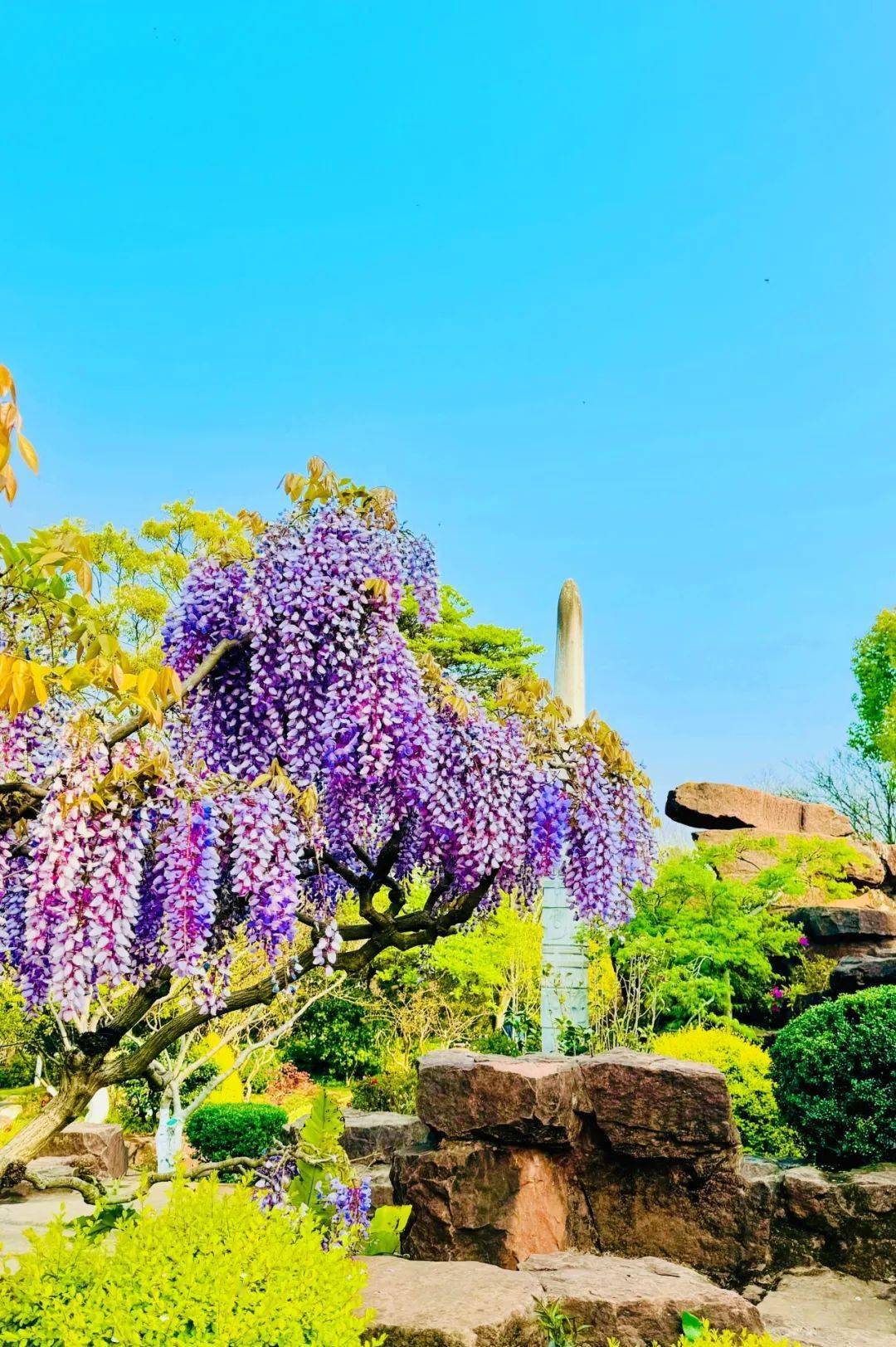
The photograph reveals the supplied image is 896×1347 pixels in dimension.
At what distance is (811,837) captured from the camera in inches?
747

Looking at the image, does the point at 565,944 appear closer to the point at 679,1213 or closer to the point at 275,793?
the point at 679,1213

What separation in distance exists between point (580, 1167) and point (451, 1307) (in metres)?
3.35

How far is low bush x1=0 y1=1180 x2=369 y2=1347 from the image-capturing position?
3.38 meters

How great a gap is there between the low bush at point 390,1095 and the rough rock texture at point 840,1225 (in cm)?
658

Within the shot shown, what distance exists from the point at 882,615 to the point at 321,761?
97.5 ft

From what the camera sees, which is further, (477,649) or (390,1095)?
(477,649)

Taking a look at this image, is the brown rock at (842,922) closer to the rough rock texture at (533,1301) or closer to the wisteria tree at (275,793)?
the rough rock texture at (533,1301)

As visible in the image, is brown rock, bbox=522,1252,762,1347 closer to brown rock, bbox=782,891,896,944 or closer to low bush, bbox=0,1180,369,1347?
low bush, bbox=0,1180,369,1347

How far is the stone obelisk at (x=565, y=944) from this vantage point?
13.9 metres

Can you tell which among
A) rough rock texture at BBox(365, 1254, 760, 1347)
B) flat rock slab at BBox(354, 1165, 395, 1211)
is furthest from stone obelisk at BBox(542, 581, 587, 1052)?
rough rock texture at BBox(365, 1254, 760, 1347)

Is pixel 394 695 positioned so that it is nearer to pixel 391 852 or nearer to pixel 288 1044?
pixel 391 852

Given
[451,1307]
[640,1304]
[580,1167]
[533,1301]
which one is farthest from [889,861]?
[451,1307]

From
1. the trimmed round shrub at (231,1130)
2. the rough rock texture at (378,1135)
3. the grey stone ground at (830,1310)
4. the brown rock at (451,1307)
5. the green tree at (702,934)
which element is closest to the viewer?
the brown rock at (451,1307)

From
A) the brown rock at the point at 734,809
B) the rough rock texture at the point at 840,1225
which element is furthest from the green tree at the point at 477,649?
the rough rock texture at the point at 840,1225
